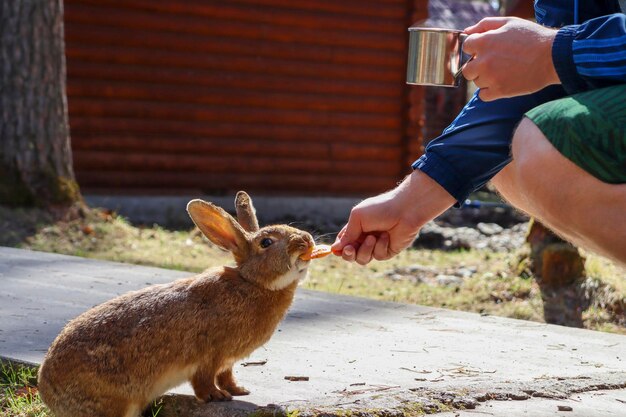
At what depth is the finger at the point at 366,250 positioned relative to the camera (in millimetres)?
3408

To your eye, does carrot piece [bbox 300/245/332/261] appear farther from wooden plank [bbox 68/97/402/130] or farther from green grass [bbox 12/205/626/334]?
wooden plank [bbox 68/97/402/130]

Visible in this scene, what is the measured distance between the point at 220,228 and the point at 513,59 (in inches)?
48.1

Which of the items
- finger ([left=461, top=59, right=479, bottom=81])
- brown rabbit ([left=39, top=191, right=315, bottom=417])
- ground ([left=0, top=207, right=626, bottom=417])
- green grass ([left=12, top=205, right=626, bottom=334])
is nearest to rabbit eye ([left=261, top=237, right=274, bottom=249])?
brown rabbit ([left=39, top=191, right=315, bottom=417])

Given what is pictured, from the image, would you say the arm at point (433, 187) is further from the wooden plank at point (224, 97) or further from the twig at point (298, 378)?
the wooden plank at point (224, 97)

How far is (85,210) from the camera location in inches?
380

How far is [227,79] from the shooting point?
43.9 ft

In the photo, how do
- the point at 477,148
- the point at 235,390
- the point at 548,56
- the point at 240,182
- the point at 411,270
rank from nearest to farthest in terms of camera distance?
1. the point at 548,56
2. the point at 235,390
3. the point at 477,148
4. the point at 411,270
5. the point at 240,182

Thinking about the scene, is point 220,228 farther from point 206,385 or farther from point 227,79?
point 227,79

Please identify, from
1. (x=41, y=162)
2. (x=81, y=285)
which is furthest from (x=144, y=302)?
(x=41, y=162)

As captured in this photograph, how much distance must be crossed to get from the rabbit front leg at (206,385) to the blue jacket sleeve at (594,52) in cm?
143

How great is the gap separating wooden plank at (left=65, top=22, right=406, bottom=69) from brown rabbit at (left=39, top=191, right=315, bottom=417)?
955 cm

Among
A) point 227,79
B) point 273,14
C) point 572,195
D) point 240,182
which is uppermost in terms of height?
point 273,14

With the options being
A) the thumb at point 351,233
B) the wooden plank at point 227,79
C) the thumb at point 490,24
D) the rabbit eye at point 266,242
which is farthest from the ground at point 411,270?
the thumb at point 490,24

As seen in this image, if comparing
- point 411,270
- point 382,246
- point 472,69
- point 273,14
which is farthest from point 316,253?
point 273,14
